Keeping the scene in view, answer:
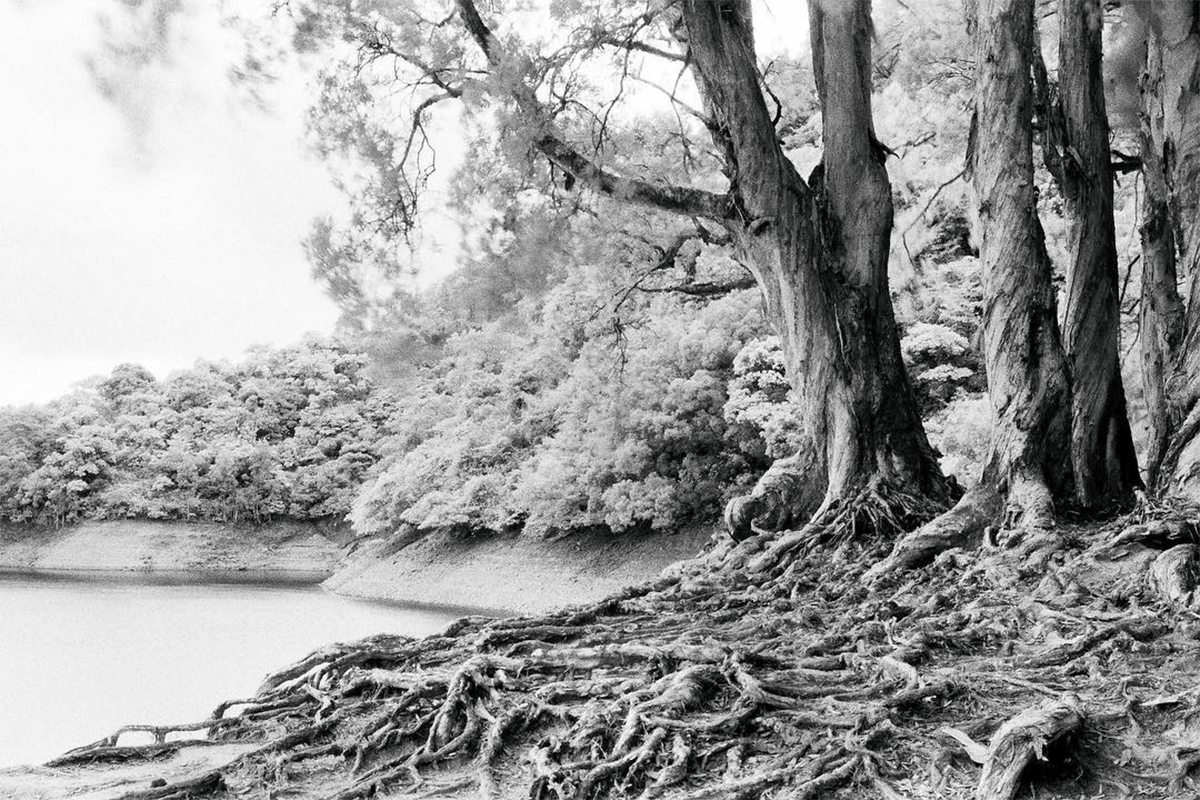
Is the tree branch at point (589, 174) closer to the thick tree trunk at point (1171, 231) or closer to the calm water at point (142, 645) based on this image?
the thick tree trunk at point (1171, 231)

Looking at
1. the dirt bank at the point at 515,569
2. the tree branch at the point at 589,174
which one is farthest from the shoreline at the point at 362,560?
the tree branch at the point at 589,174

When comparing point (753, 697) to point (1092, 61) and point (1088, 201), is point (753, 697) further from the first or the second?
point (1092, 61)

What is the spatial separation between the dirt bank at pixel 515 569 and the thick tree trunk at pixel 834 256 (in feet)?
23.8

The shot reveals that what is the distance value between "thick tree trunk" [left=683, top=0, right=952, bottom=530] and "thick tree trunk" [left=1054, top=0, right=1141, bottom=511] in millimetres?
1178

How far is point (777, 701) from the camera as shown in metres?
3.65

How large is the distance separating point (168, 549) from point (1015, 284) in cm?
2900

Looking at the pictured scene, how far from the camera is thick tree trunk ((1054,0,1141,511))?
22.2 ft

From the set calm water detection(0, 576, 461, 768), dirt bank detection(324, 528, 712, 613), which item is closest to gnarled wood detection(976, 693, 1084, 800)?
calm water detection(0, 576, 461, 768)

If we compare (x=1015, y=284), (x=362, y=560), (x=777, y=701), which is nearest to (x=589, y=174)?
(x=1015, y=284)

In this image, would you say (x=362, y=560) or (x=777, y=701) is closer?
(x=777, y=701)

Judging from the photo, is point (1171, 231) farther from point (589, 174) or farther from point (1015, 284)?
point (589, 174)

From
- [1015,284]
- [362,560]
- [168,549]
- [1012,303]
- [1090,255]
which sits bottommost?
[362,560]

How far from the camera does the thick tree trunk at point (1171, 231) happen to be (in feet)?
20.5

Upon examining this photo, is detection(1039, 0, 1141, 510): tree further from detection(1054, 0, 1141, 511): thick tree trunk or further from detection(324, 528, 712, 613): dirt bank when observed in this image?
detection(324, 528, 712, 613): dirt bank
